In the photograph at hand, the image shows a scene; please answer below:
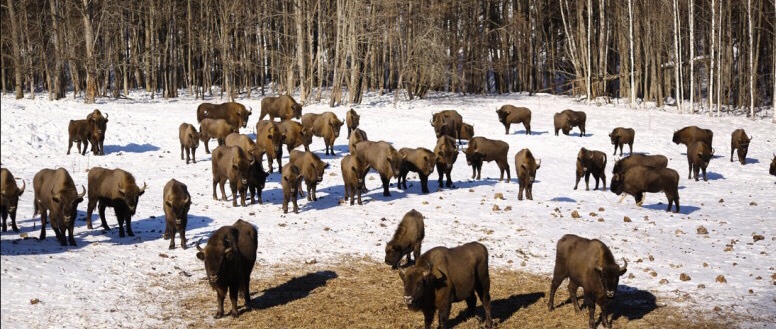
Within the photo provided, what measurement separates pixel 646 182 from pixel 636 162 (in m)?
2.61

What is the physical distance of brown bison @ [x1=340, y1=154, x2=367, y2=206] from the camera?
21641mm

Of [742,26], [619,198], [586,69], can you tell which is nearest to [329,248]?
[619,198]

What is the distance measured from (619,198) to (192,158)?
14.7 m

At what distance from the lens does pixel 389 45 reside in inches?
2124

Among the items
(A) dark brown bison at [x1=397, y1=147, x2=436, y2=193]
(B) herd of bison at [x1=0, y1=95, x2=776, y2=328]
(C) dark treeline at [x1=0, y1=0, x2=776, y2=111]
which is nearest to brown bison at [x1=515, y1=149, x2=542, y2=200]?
(B) herd of bison at [x1=0, y1=95, x2=776, y2=328]

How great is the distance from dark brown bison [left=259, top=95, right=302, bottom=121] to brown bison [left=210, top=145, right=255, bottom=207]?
14348 millimetres

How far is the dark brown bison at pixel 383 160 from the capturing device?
75.9 feet

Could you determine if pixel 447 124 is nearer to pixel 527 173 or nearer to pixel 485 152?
pixel 485 152

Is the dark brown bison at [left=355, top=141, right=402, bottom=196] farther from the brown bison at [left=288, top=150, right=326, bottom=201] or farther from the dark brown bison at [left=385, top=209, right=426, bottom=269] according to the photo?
the dark brown bison at [left=385, top=209, right=426, bottom=269]

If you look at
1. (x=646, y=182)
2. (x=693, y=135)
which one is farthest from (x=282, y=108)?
(x=646, y=182)

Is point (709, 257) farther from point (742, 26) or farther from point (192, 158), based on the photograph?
point (742, 26)

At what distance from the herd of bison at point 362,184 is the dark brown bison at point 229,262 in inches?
0.7

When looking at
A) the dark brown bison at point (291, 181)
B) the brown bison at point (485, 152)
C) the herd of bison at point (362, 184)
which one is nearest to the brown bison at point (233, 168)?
the herd of bison at point (362, 184)

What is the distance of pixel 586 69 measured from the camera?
2157 inches
